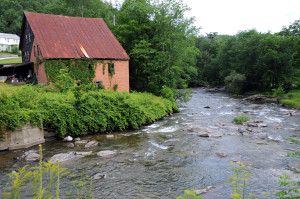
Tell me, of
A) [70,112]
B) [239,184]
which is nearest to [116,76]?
[70,112]

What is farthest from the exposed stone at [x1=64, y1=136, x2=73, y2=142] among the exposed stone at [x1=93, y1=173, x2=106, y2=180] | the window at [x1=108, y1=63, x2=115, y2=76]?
the window at [x1=108, y1=63, x2=115, y2=76]

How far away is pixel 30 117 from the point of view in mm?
14258

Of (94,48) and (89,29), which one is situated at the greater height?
(89,29)

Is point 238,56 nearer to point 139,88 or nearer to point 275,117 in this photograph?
point 139,88

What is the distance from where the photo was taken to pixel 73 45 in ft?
86.1

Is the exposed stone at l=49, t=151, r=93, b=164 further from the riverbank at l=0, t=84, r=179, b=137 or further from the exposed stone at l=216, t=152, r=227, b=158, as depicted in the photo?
the exposed stone at l=216, t=152, r=227, b=158

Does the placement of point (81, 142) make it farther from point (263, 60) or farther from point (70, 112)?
point (263, 60)

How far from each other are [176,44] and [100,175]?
2225 centimetres

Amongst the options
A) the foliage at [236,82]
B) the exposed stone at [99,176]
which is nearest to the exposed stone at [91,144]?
the exposed stone at [99,176]

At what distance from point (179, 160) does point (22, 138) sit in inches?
368

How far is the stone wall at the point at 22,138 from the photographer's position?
44.1 ft

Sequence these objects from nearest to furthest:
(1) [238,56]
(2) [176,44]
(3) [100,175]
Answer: (3) [100,175]
(2) [176,44]
(1) [238,56]

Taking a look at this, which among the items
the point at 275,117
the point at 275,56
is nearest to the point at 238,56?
the point at 275,56

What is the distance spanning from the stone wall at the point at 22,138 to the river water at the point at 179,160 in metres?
0.58
